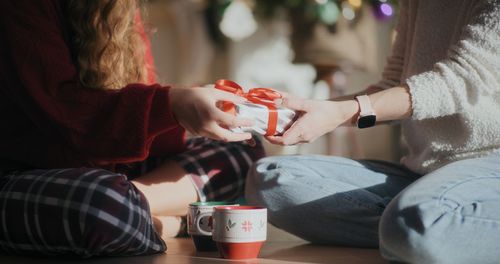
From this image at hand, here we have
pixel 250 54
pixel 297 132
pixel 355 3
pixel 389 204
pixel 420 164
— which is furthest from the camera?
pixel 250 54

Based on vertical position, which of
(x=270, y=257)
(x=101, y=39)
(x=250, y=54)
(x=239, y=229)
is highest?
(x=101, y=39)

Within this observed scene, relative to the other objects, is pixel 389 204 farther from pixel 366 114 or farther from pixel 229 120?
pixel 229 120

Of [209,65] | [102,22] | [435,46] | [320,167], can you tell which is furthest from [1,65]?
[209,65]

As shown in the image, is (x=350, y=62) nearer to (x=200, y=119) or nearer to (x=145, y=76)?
(x=145, y=76)

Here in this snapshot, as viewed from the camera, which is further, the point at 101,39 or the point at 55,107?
the point at 101,39

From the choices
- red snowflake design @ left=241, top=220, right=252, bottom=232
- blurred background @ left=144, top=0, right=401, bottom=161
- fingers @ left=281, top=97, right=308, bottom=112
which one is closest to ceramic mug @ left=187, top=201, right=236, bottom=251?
red snowflake design @ left=241, top=220, right=252, bottom=232

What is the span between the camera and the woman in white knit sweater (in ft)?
3.61

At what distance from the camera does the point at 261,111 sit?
127 centimetres

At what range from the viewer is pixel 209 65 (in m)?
4.10

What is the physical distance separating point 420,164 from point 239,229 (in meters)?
0.43

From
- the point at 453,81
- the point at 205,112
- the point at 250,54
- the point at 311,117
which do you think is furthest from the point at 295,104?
the point at 250,54

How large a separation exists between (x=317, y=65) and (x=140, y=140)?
1.91 meters

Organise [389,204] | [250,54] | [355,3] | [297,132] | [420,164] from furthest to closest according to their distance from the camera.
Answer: [250,54], [355,3], [420,164], [297,132], [389,204]

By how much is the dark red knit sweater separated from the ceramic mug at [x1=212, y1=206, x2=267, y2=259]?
19 centimetres
